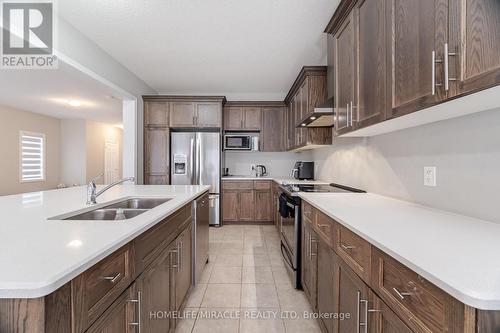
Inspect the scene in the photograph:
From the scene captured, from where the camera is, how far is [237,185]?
470 centimetres

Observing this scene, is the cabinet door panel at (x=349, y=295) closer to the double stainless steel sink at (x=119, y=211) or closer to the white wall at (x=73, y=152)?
the double stainless steel sink at (x=119, y=211)

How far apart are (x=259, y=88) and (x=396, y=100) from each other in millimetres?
3610

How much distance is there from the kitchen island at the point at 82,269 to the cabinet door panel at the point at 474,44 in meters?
1.36

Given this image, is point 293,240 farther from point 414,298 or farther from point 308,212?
point 414,298

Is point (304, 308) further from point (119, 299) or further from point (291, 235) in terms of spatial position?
point (119, 299)

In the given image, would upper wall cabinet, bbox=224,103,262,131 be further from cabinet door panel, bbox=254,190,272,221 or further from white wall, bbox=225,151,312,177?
cabinet door panel, bbox=254,190,272,221

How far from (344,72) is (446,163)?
3.20 ft

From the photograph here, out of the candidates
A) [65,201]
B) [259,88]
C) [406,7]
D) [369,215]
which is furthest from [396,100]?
[259,88]

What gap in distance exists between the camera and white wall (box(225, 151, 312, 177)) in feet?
17.2

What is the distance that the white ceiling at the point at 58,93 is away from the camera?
11.3 ft

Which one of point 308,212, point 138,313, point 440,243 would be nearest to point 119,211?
point 138,313

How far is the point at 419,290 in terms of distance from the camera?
0.75m

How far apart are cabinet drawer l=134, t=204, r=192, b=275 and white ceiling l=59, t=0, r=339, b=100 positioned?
1797mm

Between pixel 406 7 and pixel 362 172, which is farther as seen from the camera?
pixel 362 172
